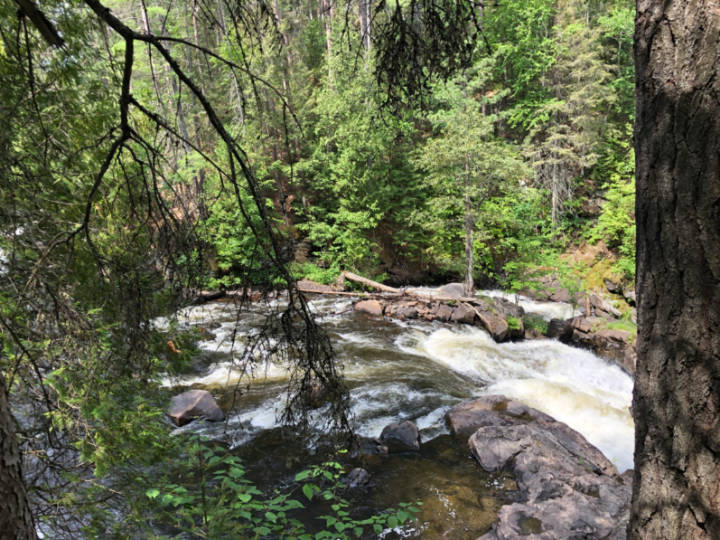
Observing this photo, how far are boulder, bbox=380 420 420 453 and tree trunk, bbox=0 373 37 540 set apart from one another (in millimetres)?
4987

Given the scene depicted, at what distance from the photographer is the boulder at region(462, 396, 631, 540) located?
3.82 meters

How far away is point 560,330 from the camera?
10453 millimetres

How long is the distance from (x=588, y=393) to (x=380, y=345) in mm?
4729

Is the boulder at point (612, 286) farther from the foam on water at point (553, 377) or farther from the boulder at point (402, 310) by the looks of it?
the boulder at point (402, 310)

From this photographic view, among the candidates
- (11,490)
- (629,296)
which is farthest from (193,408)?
(629,296)

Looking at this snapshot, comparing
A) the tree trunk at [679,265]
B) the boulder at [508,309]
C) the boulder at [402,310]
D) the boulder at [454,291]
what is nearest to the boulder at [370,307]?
the boulder at [402,310]

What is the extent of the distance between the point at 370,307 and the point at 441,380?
16.3 feet

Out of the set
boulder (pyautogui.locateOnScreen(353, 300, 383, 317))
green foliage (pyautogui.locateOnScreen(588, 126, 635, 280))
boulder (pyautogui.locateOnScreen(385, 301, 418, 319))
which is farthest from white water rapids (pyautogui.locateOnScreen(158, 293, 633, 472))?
green foliage (pyautogui.locateOnScreen(588, 126, 635, 280))

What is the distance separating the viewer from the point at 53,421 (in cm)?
240

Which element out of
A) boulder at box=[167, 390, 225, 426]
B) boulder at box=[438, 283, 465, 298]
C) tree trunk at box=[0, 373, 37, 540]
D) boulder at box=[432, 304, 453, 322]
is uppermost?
tree trunk at box=[0, 373, 37, 540]

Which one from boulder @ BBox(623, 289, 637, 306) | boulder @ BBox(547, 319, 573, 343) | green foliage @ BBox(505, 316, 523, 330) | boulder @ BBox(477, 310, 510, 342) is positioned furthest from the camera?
boulder @ BBox(623, 289, 637, 306)

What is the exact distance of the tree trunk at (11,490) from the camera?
→ 1.28 m

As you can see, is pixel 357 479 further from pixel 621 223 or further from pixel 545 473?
pixel 621 223

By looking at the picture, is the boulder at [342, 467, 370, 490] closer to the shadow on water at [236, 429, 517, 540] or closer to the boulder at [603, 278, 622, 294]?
the shadow on water at [236, 429, 517, 540]
